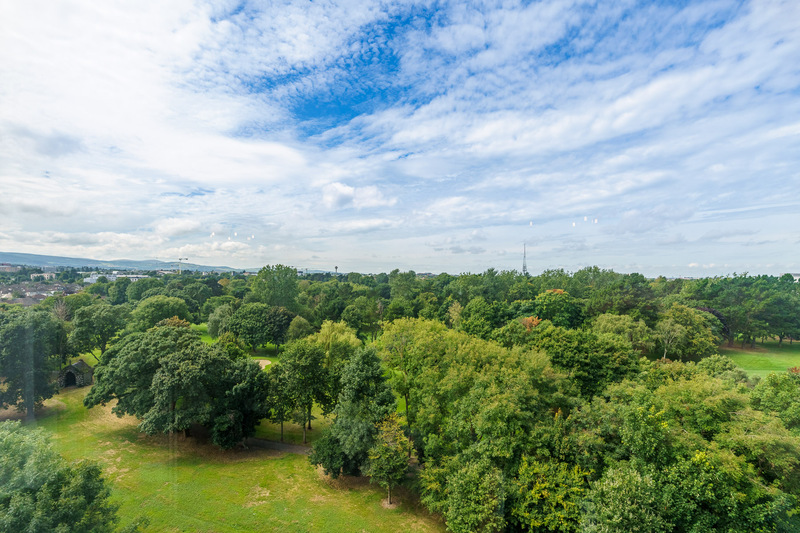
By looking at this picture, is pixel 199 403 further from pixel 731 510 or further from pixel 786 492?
pixel 786 492

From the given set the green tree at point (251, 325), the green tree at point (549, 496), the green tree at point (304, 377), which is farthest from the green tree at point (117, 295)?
the green tree at point (549, 496)

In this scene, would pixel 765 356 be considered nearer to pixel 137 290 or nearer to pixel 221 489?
pixel 221 489

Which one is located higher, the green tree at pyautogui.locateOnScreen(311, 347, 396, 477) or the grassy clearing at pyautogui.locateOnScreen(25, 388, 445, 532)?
the green tree at pyautogui.locateOnScreen(311, 347, 396, 477)

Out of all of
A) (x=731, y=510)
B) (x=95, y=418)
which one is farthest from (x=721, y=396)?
(x=95, y=418)

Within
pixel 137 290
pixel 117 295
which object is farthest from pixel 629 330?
pixel 117 295

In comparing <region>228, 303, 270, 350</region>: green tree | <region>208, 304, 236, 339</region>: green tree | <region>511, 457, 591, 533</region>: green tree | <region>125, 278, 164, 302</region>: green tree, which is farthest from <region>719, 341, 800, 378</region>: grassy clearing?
<region>125, 278, 164, 302</region>: green tree

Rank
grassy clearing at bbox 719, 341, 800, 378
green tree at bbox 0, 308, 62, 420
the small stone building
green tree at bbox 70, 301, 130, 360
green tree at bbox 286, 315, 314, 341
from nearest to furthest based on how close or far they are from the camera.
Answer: green tree at bbox 0, 308, 62, 420 < the small stone building < green tree at bbox 70, 301, 130, 360 < grassy clearing at bbox 719, 341, 800, 378 < green tree at bbox 286, 315, 314, 341

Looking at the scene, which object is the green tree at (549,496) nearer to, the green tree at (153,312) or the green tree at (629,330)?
the green tree at (629,330)

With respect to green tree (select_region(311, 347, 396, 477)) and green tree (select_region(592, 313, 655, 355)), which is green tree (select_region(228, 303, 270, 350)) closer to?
green tree (select_region(311, 347, 396, 477))
